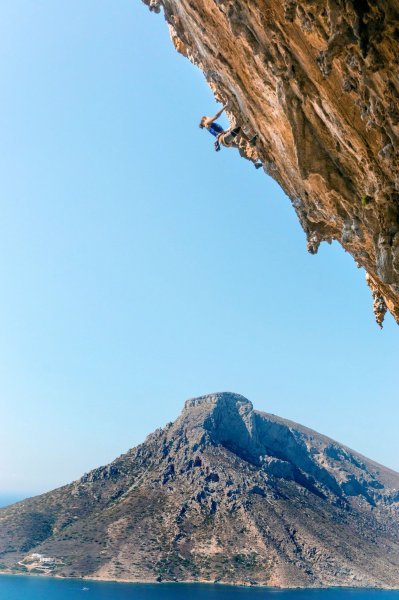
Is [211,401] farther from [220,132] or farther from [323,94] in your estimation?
[323,94]

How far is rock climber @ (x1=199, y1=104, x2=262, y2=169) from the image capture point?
21.8 metres

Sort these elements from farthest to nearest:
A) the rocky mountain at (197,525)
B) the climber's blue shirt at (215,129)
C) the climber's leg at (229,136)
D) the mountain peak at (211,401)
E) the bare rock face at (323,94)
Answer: the mountain peak at (211,401) < the rocky mountain at (197,525) < the climber's blue shirt at (215,129) < the climber's leg at (229,136) < the bare rock face at (323,94)

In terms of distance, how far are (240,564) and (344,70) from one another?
13489 cm

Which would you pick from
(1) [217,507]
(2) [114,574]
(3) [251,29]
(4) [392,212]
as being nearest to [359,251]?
(4) [392,212]

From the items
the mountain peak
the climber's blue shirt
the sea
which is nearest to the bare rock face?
the climber's blue shirt

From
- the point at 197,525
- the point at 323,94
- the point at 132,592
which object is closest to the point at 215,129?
the point at 323,94

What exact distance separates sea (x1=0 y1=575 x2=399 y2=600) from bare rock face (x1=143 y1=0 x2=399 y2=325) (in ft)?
369

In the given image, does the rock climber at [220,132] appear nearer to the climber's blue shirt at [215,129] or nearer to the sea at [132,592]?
the climber's blue shirt at [215,129]

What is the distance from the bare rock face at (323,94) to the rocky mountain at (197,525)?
123m

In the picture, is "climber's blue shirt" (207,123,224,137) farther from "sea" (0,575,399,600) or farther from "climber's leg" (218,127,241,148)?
"sea" (0,575,399,600)

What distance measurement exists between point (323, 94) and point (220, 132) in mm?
11689

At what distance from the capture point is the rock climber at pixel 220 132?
2175 centimetres

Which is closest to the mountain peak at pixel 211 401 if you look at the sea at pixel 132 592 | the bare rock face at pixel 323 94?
the sea at pixel 132 592

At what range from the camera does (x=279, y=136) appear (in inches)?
637
